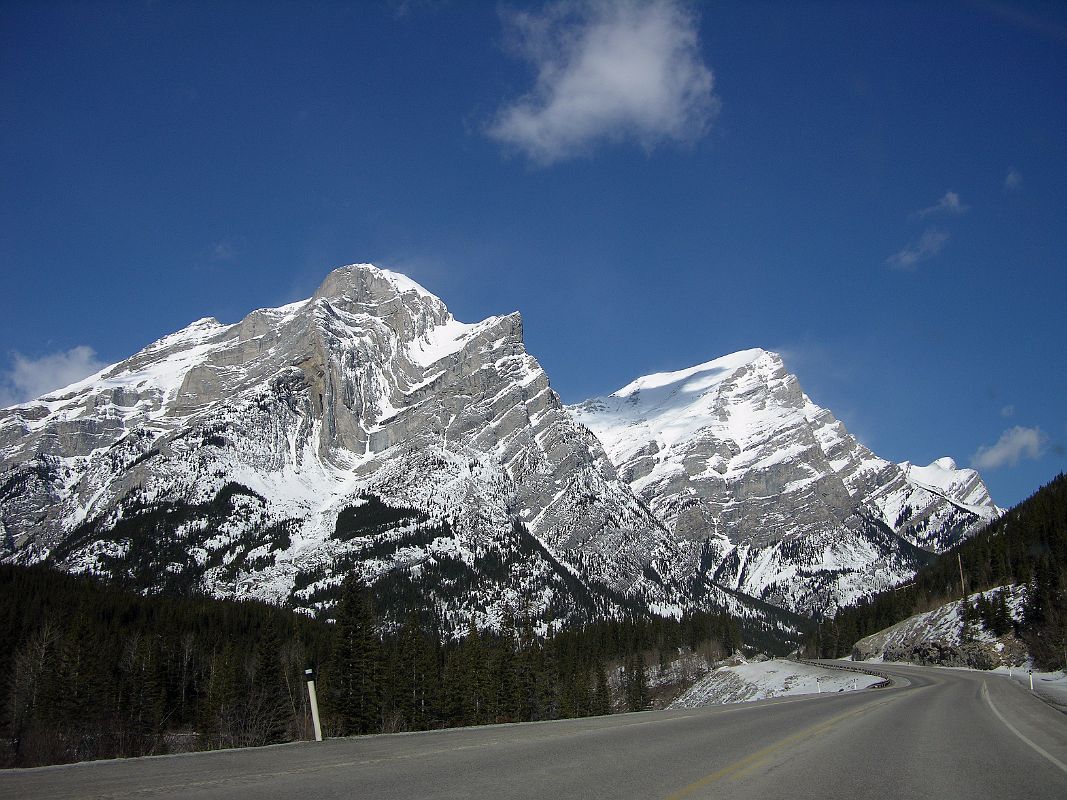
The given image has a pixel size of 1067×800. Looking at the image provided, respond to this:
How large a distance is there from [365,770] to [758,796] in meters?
5.15

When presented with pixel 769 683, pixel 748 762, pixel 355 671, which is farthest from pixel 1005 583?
pixel 748 762

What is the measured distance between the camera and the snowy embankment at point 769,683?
6009cm

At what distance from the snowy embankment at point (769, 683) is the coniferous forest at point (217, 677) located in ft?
26.8

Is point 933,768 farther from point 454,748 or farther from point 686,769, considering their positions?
point 454,748

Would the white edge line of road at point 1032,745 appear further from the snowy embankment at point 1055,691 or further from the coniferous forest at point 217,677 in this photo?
the coniferous forest at point 217,677

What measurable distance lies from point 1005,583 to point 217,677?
88.4m

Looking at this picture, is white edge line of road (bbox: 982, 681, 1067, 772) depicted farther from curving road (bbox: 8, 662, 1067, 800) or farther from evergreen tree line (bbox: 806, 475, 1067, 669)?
evergreen tree line (bbox: 806, 475, 1067, 669)

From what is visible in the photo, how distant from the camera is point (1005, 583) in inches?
3671

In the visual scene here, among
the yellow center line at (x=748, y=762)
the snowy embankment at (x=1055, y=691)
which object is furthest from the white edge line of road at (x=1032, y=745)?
the yellow center line at (x=748, y=762)

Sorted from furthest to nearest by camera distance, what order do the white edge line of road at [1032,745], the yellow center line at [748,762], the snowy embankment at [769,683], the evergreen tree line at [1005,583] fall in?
the evergreen tree line at [1005,583] → the snowy embankment at [769,683] → the white edge line of road at [1032,745] → the yellow center line at [748,762]

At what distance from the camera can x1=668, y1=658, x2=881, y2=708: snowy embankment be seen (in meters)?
60.1

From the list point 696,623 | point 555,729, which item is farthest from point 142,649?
point 696,623

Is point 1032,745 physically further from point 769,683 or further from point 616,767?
point 769,683

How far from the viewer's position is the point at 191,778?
9.59 m
